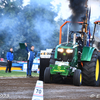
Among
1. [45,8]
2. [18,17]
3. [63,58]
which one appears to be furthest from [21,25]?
[63,58]

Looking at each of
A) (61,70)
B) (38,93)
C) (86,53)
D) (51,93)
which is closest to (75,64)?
(86,53)

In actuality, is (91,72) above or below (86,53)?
below

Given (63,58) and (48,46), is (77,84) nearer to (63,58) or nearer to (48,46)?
(63,58)

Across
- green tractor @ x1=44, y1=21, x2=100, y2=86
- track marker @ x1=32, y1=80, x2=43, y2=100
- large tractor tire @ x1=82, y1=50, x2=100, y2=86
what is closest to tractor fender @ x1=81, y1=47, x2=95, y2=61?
green tractor @ x1=44, y1=21, x2=100, y2=86

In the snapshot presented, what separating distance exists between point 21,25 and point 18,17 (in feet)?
3.86

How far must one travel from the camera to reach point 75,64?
10953 mm

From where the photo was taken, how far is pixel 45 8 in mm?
36406

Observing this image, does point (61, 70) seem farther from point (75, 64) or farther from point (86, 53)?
point (86, 53)

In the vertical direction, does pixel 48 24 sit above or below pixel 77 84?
above

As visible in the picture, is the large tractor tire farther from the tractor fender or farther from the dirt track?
the dirt track

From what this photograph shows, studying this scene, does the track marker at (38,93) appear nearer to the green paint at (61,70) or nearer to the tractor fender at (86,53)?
the green paint at (61,70)

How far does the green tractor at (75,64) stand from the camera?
10.3 metres

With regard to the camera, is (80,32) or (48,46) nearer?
(80,32)

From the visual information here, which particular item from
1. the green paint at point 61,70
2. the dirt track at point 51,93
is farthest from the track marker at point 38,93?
the green paint at point 61,70
